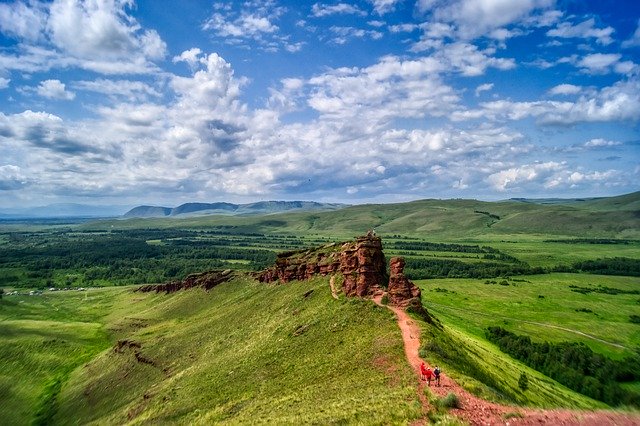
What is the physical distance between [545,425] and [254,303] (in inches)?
2729

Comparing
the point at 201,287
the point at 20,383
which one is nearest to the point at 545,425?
Result: the point at 20,383

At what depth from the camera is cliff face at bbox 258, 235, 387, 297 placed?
68.3 metres

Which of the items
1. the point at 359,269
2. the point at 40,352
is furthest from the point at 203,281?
the point at 359,269

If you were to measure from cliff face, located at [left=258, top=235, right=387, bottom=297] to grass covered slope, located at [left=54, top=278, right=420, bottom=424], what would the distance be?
301 centimetres

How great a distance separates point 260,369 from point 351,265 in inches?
965

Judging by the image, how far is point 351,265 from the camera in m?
73.6

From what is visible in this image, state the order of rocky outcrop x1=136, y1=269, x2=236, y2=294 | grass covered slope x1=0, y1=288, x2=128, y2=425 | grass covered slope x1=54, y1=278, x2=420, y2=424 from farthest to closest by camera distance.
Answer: rocky outcrop x1=136, y1=269, x2=236, y2=294
grass covered slope x1=0, y1=288, x2=128, y2=425
grass covered slope x1=54, y1=278, x2=420, y2=424

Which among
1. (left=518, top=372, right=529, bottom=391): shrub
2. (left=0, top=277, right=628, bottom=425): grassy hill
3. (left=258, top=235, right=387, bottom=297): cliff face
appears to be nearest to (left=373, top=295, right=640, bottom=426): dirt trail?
(left=0, top=277, right=628, bottom=425): grassy hill

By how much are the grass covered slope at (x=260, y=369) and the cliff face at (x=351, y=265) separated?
3.01 meters

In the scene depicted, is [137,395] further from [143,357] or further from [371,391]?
[371,391]

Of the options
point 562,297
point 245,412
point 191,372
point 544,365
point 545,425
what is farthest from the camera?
point 562,297

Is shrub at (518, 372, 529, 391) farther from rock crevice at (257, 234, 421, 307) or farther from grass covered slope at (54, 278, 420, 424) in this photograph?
grass covered slope at (54, 278, 420, 424)

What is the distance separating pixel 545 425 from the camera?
29.8 metres

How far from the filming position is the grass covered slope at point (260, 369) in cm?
4059
